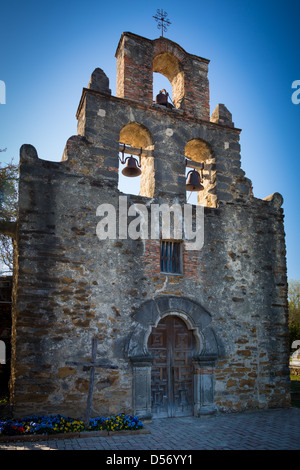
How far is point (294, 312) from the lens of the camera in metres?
25.8

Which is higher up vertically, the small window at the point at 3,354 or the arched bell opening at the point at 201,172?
the arched bell opening at the point at 201,172

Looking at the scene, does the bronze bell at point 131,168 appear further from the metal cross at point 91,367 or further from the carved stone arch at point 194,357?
the metal cross at point 91,367

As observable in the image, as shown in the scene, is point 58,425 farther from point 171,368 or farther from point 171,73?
point 171,73

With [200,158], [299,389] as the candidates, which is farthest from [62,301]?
[299,389]

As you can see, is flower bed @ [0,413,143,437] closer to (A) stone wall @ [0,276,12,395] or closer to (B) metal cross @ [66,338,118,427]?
(B) metal cross @ [66,338,118,427]

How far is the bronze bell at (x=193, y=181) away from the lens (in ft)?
28.9

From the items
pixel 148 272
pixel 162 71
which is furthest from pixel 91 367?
pixel 162 71

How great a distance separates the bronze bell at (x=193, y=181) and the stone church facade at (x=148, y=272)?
0.21 meters

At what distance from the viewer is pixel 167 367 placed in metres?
7.77

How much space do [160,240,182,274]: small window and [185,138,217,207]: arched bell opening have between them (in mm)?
1378

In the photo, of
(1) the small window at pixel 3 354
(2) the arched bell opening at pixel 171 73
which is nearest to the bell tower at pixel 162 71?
(2) the arched bell opening at pixel 171 73

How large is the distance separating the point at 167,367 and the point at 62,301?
266 cm
